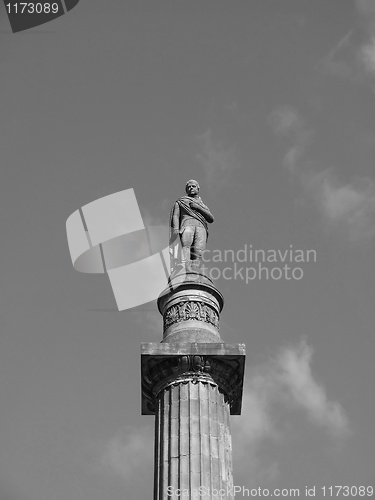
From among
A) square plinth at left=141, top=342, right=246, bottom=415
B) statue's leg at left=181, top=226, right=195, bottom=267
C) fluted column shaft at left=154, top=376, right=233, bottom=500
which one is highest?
statue's leg at left=181, top=226, right=195, bottom=267

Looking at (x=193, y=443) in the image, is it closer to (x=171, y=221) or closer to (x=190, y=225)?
(x=190, y=225)

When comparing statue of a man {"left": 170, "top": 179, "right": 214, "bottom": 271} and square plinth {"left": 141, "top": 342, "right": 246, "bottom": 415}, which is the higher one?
statue of a man {"left": 170, "top": 179, "right": 214, "bottom": 271}

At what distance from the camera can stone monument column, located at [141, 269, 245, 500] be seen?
1617 cm

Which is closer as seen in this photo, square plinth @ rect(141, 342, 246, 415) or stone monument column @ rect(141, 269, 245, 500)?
stone monument column @ rect(141, 269, 245, 500)

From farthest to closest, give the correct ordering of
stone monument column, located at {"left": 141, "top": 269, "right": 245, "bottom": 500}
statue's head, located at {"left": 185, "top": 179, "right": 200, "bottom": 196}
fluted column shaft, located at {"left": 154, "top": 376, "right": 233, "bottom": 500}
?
statue's head, located at {"left": 185, "top": 179, "right": 200, "bottom": 196}
stone monument column, located at {"left": 141, "top": 269, "right": 245, "bottom": 500}
fluted column shaft, located at {"left": 154, "top": 376, "right": 233, "bottom": 500}

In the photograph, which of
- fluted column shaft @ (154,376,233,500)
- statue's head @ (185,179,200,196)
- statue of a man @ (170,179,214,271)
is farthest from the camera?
statue's head @ (185,179,200,196)

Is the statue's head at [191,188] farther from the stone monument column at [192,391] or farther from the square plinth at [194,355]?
the square plinth at [194,355]

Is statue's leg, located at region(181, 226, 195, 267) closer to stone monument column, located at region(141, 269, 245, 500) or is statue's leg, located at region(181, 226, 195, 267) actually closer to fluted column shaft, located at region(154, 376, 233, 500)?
stone monument column, located at region(141, 269, 245, 500)

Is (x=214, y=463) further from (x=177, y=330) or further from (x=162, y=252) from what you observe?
(x=162, y=252)

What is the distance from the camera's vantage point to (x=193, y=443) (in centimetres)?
1652

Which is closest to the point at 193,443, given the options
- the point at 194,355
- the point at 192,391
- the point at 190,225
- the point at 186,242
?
the point at 192,391

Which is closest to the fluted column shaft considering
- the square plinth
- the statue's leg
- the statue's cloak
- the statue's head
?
the square plinth

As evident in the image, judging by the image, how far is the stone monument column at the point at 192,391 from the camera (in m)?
16.2

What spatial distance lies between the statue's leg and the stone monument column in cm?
68
